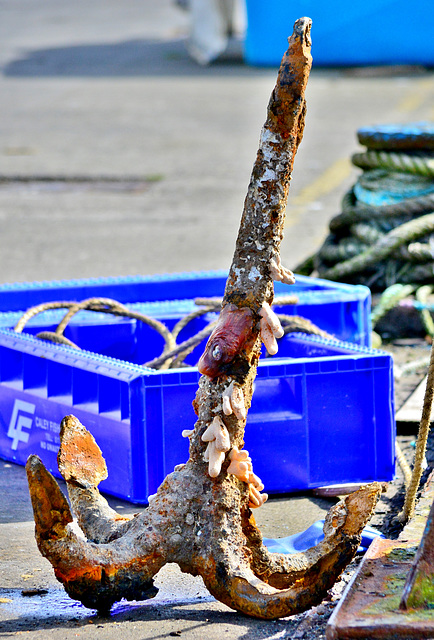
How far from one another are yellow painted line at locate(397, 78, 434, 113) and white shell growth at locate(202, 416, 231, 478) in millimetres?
10947

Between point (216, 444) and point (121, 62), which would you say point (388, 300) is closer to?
point (216, 444)

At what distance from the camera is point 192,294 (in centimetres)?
464

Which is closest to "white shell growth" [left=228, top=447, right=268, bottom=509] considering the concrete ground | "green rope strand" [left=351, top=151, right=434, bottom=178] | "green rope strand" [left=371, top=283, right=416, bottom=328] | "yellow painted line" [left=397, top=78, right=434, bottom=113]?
the concrete ground

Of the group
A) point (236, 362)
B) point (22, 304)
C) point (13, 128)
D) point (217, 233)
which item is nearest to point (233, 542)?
point (236, 362)

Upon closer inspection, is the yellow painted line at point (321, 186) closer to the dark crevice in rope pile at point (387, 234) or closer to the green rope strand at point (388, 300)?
the dark crevice in rope pile at point (387, 234)

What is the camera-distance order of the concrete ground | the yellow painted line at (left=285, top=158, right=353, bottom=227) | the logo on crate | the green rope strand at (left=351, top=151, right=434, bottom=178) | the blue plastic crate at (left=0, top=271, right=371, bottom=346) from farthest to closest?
the yellow painted line at (left=285, top=158, right=353, bottom=227)
the green rope strand at (left=351, top=151, right=434, bottom=178)
the blue plastic crate at (left=0, top=271, right=371, bottom=346)
the logo on crate
the concrete ground

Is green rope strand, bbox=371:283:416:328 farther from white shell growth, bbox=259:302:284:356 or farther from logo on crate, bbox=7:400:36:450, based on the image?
white shell growth, bbox=259:302:284:356

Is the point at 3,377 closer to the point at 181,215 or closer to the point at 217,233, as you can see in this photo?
the point at 217,233

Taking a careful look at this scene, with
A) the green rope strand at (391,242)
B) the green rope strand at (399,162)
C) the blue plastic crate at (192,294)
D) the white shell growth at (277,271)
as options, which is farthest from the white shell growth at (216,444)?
the green rope strand at (399,162)

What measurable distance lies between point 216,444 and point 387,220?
11.5ft

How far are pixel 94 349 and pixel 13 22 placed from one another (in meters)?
22.0

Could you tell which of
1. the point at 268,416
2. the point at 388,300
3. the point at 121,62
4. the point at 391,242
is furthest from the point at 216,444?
the point at 121,62

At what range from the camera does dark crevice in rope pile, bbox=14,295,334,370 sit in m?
3.73

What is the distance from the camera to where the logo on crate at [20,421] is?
3654mm
